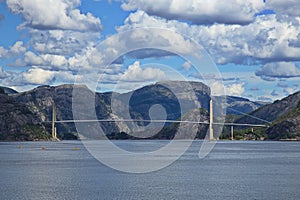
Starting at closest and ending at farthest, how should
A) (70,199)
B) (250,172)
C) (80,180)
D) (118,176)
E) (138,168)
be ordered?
(70,199)
(80,180)
(118,176)
(250,172)
(138,168)

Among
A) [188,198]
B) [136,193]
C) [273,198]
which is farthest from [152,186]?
[273,198]

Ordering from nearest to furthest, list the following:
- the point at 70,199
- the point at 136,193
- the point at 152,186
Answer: the point at 70,199 < the point at 136,193 < the point at 152,186

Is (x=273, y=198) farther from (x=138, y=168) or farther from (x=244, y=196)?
(x=138, y=168)

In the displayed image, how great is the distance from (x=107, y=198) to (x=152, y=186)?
1144 centimetres

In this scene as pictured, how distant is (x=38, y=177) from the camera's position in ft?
258

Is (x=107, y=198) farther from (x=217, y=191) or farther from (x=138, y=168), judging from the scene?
(x=138, y=168)

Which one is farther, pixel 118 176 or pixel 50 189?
pixel 118 176

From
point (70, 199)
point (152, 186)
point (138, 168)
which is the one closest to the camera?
point (70, 199)

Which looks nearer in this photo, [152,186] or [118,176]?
[152,186]

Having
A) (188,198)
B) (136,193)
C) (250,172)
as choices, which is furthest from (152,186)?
(250,172)

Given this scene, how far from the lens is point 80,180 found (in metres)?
74.1

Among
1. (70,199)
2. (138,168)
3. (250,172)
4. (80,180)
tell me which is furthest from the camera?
(138,168)

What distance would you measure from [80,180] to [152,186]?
11385 mm

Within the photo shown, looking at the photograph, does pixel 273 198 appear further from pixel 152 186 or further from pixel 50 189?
pixel 50 189
